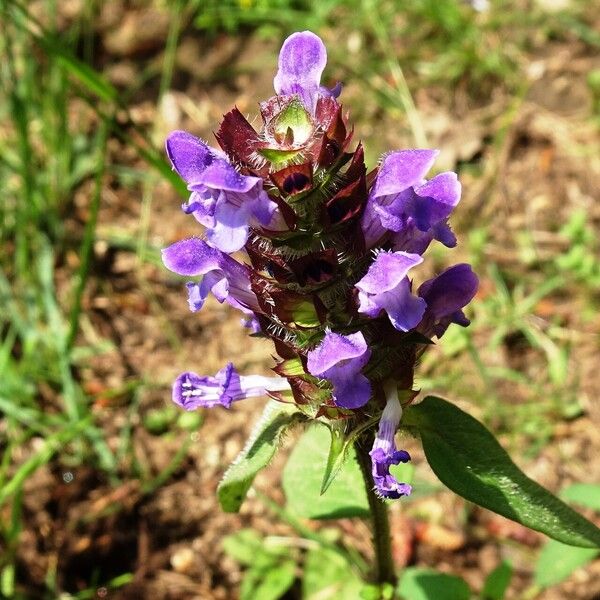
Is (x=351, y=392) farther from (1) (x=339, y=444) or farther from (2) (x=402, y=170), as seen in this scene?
(2) (x=402, y=170)


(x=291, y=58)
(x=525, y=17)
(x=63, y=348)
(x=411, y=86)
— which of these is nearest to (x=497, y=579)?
(x=291, y=58)

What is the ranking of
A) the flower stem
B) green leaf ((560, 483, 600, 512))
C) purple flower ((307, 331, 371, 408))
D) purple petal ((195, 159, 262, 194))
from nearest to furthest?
1. purple petal ((195, 159, 262, 194))
2. purple flower ((307, 331, 371, 408))
3. the flower stem
4. green leaf ((560, 483, 600, 512))

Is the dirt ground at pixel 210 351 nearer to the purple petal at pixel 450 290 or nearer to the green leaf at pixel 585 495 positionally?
the green leaf at pixel 585 495

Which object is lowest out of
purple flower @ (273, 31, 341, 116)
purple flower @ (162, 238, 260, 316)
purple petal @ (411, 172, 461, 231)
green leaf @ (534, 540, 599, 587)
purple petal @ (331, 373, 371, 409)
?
green leaf @ (534, 540, 599, 587)

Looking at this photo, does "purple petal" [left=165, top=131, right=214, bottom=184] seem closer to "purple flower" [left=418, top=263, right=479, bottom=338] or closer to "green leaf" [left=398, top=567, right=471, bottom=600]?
"purple flower" [left=418, top=263, right=479, bottom=338]

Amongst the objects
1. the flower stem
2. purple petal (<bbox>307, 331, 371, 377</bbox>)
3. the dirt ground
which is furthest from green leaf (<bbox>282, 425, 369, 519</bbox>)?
the dirt ground

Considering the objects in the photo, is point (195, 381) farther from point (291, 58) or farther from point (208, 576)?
point (208, 576)

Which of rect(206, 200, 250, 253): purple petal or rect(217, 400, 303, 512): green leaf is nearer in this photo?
rect(206, 200, 250, 253): purple petal

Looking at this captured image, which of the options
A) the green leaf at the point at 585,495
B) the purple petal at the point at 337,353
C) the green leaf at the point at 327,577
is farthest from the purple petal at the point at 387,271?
the green leaf at the point at 327,577
